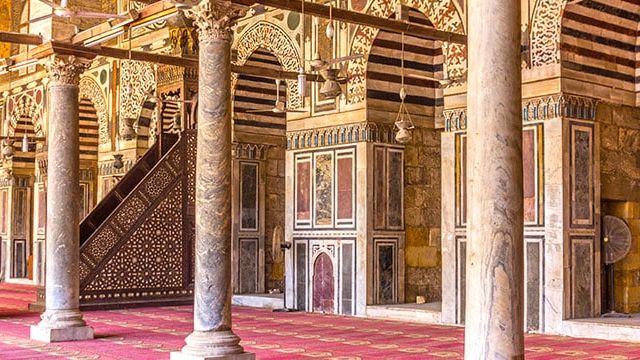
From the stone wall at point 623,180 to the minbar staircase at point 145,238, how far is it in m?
6.09

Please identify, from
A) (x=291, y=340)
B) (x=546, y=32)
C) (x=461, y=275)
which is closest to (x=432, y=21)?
(x=546, y=32)

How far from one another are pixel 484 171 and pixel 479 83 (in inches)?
17.4

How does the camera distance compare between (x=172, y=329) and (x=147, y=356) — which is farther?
(x=172, y=329)

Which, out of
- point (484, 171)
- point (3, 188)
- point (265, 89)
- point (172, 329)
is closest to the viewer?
point (484, 171)

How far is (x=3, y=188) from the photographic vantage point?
20953mm

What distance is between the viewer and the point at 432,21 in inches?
440

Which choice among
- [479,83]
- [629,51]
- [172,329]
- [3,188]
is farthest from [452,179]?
[3,188]

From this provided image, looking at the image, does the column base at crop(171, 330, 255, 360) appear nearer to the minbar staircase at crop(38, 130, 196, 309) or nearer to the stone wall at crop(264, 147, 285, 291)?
the minbar staircase at crop(38, 130, 196, 309)

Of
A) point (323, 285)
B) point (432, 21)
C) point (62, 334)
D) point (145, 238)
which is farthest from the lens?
point (145, 238)

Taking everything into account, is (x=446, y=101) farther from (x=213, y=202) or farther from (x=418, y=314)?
(x=213, y=202)

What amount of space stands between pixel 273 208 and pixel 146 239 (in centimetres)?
263

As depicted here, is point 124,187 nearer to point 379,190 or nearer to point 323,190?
point 323,190

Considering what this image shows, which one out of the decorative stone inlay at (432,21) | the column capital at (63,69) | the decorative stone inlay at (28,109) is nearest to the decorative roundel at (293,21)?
the decorative stone inlay at (432,21)

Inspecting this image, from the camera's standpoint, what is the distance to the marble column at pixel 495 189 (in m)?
4.25
